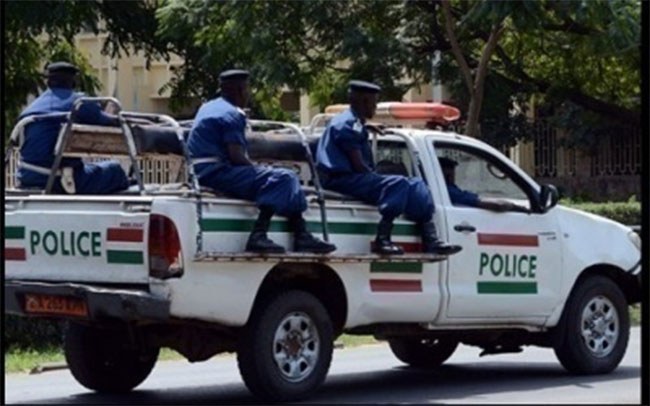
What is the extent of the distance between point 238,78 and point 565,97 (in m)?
11.2

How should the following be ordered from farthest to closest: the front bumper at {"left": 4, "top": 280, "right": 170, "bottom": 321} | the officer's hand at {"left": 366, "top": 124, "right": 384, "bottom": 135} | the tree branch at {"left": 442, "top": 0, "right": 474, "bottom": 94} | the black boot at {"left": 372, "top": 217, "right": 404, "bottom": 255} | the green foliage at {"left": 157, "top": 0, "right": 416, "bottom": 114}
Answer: the green foliage at {"left": 157, "top": 0, "right": 416, "bottom": 114} → the tree branch at {"left": 442, "top": 0, "right": 474, "bottom": 94} → the officer's hand at {"left": 366, "top": 124, "right": 384, "bottom": 135} → the black boot at {"left": 372, "top": 217, "right": 404, "bottom": 255} → the front bumper at {"left": 4, "top": 280, "right": 170, "bottom": 321}

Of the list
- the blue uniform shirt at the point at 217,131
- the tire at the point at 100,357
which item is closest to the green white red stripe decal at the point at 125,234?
the blue uniform shirt at the point at 217,131

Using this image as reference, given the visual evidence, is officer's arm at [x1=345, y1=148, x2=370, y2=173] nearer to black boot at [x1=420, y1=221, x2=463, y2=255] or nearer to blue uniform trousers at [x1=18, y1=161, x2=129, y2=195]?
black boot at [x1=420, y1=221, x2=463, y2=255]

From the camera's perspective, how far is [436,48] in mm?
19906

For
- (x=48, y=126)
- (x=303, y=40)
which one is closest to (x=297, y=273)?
(x=48, y=126)

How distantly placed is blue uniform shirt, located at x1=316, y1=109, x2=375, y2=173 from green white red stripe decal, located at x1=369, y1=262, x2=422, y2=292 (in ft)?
2.21

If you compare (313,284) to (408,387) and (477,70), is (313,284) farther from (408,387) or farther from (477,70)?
(477,70)

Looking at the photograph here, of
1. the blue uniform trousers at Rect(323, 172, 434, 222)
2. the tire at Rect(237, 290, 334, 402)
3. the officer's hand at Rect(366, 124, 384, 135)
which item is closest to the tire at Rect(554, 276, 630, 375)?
the blue uniform trousers at Rect(323, 172, 434, 222)

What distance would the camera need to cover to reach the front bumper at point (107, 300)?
31.6ft

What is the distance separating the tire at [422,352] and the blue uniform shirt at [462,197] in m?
1.62

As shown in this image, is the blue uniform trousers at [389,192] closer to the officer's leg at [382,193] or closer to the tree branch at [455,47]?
the officer's leg at [382,193]

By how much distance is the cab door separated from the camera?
36.8ft

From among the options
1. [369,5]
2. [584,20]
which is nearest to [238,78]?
[584,20]

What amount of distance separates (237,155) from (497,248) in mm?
2223
